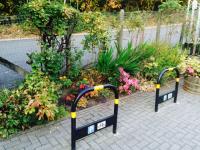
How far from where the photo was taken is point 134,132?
4.59 metres

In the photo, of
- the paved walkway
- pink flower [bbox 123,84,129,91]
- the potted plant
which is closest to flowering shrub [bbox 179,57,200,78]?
the potted plant

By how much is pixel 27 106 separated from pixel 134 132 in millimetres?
1952

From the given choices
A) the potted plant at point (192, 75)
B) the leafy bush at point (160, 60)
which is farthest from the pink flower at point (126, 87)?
the potted plant at point (192, 75)

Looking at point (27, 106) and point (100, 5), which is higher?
point (100, 5)

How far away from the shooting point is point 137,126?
482cm

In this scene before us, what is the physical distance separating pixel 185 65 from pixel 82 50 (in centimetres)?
285

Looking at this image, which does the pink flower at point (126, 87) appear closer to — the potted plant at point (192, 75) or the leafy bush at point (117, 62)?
the leafy bush at point (117, 62)

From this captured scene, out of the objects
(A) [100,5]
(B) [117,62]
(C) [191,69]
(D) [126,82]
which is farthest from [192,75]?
(A) [100,5]

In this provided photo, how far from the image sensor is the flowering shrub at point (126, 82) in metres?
6.17

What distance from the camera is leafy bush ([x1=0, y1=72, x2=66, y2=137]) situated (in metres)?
4.36

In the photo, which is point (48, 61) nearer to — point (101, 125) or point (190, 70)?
point (101, 125)

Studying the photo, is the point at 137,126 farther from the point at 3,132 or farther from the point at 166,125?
the point at 3,132

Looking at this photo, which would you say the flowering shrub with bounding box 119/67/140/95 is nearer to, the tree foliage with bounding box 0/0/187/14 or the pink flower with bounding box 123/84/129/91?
the pink flower with bounding box 123/84/129/91

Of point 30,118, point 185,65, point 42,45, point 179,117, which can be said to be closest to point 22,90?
point 30,118
